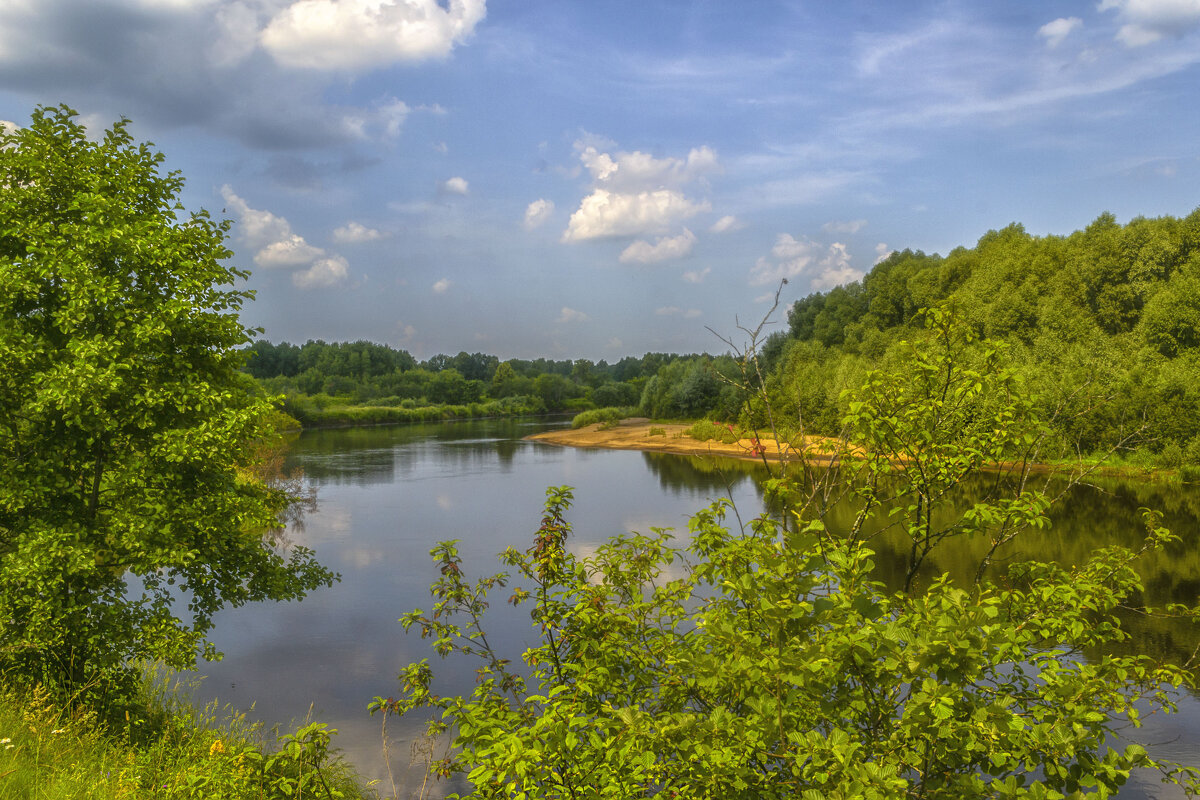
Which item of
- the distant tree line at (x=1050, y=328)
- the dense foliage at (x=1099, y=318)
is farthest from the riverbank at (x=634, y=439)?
the dense foliage at (x=1099, y=318)

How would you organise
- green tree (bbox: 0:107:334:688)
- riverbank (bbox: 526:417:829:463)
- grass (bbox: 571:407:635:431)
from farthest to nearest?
grass (bbox: 571:407:635:431) → riverbank (bbox: 526:417:829:463) → green tree (bbox: 0:107:334:688)

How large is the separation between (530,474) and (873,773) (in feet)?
134

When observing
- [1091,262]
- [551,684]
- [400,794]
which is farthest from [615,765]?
[1091,262]

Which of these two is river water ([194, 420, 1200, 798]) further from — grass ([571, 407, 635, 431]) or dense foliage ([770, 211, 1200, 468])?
grass ([571, 407, 635, 431])

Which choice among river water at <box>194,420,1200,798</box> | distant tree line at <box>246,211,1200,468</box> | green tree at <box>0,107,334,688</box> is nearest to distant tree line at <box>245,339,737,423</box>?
distant tree line at <box>246,211,1200,468</box>

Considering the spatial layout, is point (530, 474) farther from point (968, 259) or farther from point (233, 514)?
point (968, 259)

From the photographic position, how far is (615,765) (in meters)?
3.81

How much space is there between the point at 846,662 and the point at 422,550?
22.1 metres

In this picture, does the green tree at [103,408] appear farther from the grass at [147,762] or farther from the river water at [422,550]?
the river water at [422,550]

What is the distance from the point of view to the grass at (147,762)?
17.2ft

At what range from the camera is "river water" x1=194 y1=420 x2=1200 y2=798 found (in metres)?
12.3

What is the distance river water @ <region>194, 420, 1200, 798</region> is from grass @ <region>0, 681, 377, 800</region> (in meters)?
1.40

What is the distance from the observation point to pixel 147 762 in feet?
24.2

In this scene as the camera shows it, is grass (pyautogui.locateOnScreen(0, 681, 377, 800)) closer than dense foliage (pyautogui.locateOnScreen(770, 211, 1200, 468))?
Yes
